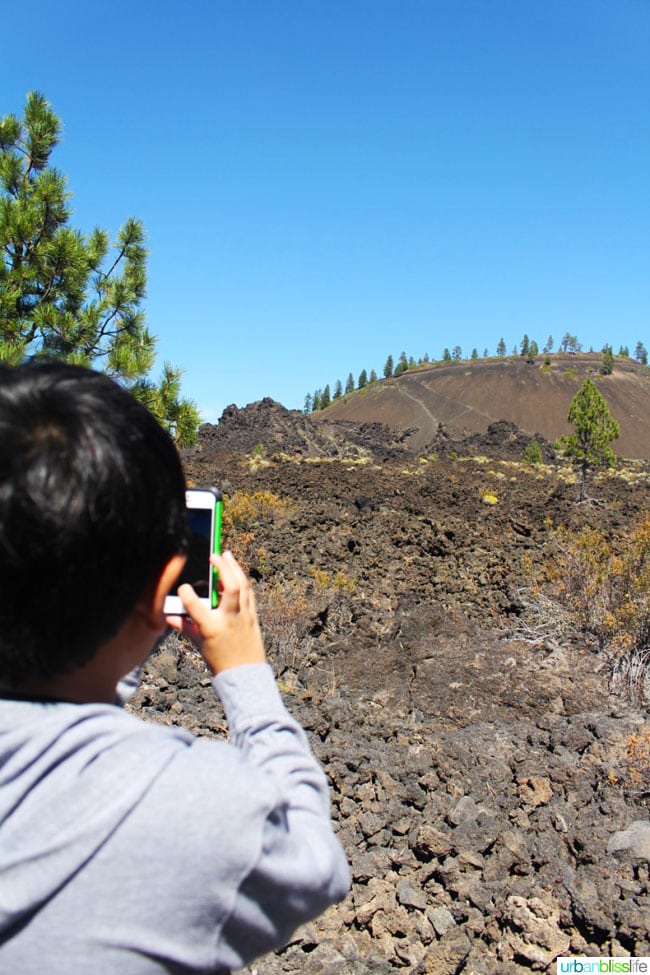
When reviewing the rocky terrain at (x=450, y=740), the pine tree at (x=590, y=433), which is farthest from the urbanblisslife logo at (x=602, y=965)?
the pine tree at (x=590, y=433)

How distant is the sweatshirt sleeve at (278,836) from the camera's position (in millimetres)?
704

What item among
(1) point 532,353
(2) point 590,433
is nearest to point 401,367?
(1) point 532,353

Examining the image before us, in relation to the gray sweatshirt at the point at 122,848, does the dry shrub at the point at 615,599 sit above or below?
below

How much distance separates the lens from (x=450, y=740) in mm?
4191

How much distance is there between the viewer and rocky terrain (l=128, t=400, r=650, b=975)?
2.71m

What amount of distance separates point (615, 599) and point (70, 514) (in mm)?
6416

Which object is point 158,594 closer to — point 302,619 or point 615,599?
point 302,619

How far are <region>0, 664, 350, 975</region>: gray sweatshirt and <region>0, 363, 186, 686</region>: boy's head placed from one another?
0.08m

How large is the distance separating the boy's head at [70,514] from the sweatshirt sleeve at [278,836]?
0.69ft

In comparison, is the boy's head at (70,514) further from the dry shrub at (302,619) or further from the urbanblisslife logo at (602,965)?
the dry shrub at (302,619)

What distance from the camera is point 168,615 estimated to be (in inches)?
35.1

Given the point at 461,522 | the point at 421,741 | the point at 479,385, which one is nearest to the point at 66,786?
the point at 421,741

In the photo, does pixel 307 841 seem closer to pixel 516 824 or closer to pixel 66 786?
pixel 66 786

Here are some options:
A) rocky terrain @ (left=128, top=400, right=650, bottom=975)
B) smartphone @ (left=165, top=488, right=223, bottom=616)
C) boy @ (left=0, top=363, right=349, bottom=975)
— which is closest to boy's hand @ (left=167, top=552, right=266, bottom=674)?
smartphone @ (left=165, top=488, right=223, bottom=616)
